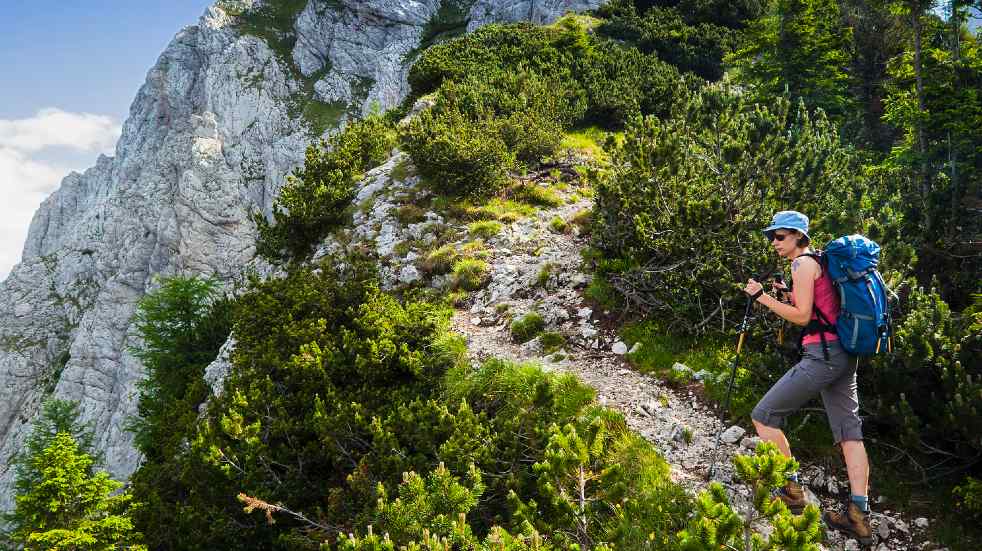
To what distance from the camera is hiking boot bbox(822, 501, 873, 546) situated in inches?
152

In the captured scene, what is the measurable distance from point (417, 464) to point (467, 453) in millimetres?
652

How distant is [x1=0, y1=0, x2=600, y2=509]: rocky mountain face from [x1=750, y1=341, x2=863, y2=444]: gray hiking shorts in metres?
50.7

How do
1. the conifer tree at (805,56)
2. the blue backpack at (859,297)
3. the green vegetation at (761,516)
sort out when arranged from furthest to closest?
the conifer tree at (805,56), the blue backpack at (859,297), the green vegetation at (761,516)

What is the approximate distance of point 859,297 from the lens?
3.63 meters

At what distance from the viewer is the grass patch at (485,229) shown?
11992mm

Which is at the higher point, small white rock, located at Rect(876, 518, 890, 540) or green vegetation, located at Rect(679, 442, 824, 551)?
green vegetation, located at Rect(679, 442, 824, 551)

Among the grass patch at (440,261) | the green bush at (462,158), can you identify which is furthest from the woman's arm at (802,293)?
the green bush at (462,158)

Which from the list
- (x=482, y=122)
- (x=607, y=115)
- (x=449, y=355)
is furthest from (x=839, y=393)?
(x=607, y=115)

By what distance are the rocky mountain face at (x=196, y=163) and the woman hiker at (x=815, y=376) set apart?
164 ft

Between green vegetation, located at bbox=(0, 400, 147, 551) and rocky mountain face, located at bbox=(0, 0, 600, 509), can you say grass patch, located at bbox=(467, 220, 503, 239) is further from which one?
rocky mountain face, located at bbox=(0, 0, 600, 509)

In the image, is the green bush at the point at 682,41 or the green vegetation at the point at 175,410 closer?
the green vegetation at the point at 175,410

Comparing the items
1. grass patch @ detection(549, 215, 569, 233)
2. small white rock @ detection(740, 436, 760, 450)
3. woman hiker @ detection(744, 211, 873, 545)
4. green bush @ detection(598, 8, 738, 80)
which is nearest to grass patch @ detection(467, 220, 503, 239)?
grass patch @ detection(549, 215, 569, 233)

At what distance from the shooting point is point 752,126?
7.36 metres

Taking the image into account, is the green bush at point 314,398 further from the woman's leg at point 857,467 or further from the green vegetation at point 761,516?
the woman's leg at point 857,467
